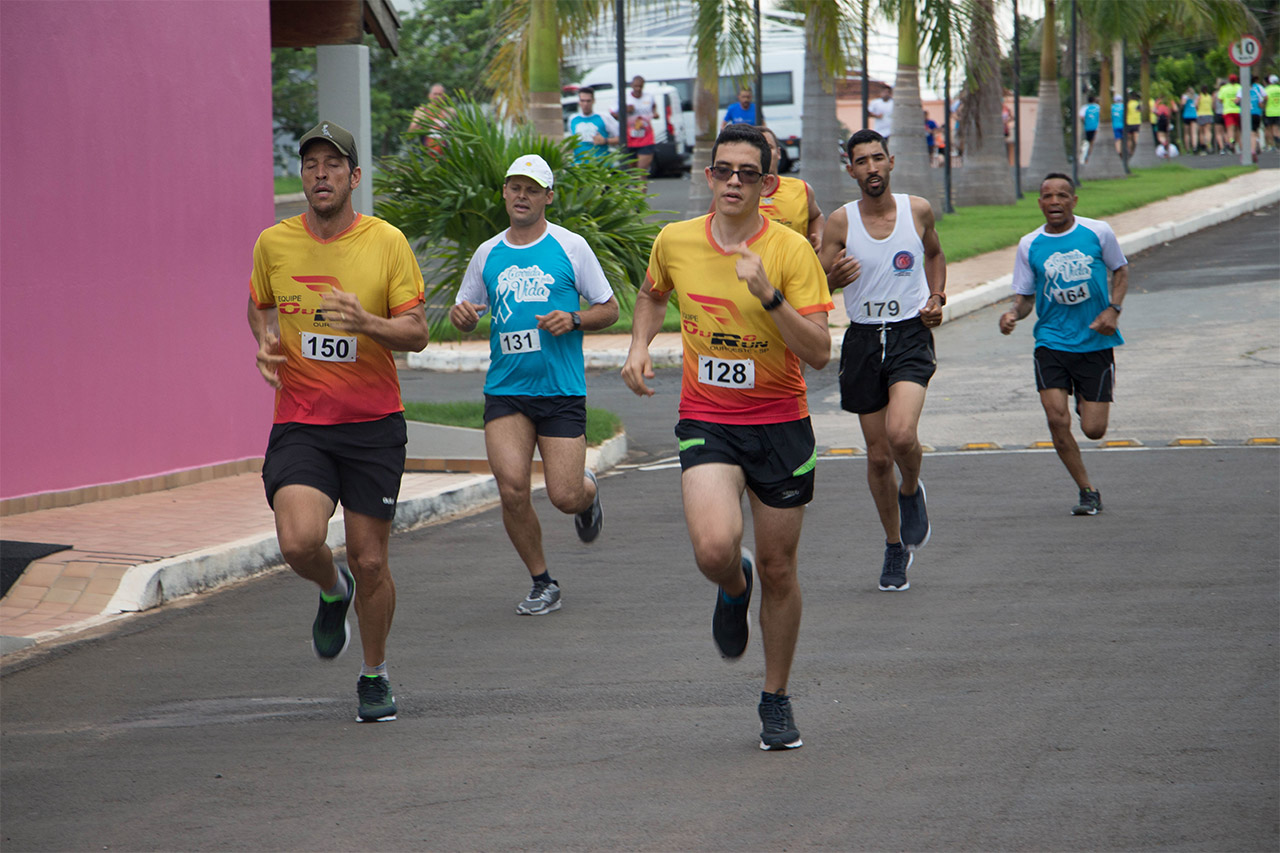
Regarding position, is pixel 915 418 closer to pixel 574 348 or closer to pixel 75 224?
pixel 574 348

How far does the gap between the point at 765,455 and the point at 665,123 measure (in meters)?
34.0

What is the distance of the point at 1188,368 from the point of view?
15227mm

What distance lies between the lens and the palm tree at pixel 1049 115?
112 feet

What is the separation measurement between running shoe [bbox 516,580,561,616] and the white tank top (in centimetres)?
210

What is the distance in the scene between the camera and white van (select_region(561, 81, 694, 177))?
38.4 metres

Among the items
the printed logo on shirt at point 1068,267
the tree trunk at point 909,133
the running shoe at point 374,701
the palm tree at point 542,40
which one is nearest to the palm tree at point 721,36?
the palm tree at point 542,40

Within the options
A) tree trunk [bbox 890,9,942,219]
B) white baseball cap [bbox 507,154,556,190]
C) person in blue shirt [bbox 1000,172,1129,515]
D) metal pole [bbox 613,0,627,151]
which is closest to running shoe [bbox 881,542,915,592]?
person in blue shirt [bbox 1000,172,1129,515]

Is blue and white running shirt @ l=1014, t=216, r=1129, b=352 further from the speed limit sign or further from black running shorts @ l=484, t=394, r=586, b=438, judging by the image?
the speed limit sign

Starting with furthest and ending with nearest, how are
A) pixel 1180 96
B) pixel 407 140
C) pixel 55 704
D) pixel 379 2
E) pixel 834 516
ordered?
pixel 1180 96 < pixel 407 140 < pixel 379 2 < pixel 834 516 < pixel 55 704

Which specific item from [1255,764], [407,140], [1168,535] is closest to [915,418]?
[1168,535]

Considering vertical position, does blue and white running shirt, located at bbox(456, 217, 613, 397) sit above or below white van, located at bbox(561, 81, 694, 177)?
below

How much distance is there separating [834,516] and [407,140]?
6.73 m

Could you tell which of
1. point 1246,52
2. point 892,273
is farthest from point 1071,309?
point 1246,52

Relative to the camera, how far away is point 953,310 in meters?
19.1
